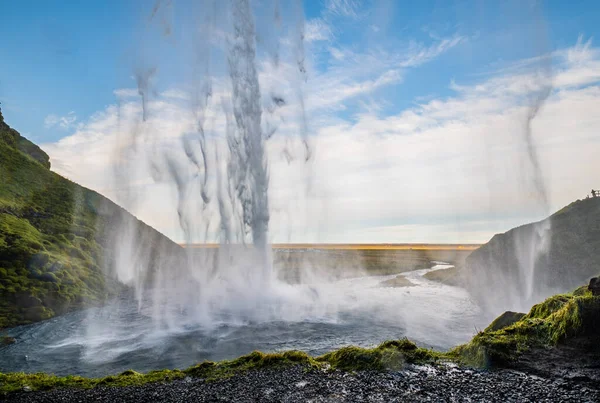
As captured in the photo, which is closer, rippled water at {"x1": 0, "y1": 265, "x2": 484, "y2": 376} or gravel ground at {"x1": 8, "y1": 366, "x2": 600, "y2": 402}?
gravel ground at {"x1": 8, "y1": 366, "x2": 600, "y2": 402}

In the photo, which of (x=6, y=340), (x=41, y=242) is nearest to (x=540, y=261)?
(x=6, y=340)

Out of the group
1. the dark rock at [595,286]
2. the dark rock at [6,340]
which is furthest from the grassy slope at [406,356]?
the dark rock at [6,340]

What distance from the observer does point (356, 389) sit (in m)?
11.2

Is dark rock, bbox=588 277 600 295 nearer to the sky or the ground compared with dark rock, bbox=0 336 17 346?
nearer to the sky

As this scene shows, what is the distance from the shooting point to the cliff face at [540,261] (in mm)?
41719

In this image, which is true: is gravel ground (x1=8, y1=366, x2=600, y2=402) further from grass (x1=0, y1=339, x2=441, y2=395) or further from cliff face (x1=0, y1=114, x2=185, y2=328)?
cliff face (x1=0, y1=114, x2=185, y2=328)

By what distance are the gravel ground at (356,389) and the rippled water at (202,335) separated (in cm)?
879

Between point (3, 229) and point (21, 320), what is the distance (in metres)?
20.6

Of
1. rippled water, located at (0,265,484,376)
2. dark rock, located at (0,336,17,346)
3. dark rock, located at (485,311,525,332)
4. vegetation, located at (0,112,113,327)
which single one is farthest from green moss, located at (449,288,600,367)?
vegetation, located at (0,112,113,327)

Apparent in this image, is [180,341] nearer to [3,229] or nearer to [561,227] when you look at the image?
[3,229]

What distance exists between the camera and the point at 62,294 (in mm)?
42562

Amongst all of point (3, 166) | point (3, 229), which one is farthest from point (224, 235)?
point (3, 166)

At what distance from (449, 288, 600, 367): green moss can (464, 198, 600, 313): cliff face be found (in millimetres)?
27791

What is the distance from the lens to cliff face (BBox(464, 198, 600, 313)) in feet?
137
